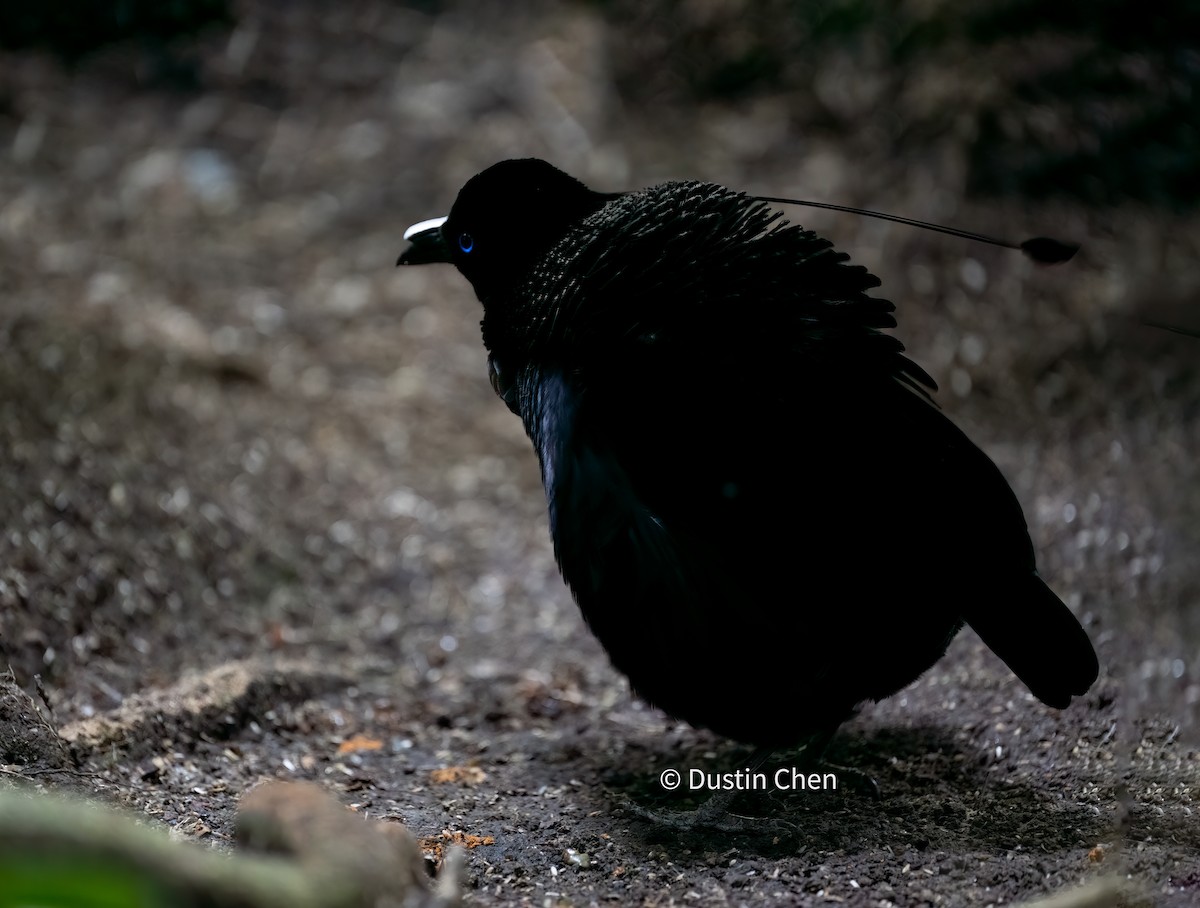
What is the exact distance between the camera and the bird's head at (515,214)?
3.25 meters

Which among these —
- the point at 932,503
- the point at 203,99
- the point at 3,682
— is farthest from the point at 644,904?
the point at 203,99

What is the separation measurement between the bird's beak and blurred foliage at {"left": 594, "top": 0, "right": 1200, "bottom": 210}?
11.4ft

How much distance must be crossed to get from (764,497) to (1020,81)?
429 centimetres

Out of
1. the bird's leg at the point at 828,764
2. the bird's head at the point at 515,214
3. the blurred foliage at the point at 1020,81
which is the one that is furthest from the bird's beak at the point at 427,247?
the blurred foliage at the point at 1020,81

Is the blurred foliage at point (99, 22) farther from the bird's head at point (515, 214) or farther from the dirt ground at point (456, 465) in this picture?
the bird's head at point (515, 214)

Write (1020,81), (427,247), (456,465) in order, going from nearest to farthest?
(427,247), (456,465), (1020,81)

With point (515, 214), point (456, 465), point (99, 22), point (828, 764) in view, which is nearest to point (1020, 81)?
point (456, 465)

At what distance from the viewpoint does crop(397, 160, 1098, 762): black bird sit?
2561 millimetres

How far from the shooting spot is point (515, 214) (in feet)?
10.8

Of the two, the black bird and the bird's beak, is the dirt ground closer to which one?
the black bird

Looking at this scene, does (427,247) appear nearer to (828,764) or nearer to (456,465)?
(828,764)

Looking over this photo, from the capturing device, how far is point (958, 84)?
20.2ft

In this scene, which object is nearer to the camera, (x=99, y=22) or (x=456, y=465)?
(x=456, y=465)

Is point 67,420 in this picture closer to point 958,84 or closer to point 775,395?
point 775,395
